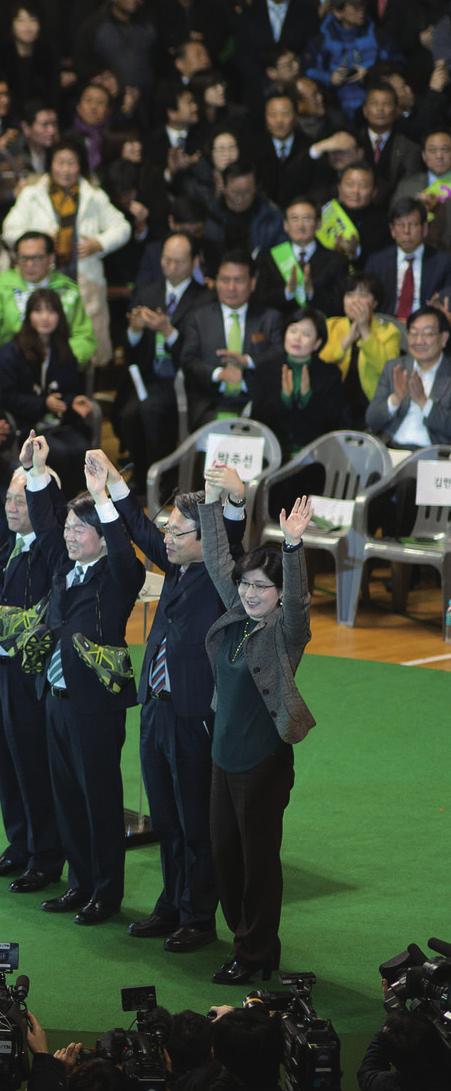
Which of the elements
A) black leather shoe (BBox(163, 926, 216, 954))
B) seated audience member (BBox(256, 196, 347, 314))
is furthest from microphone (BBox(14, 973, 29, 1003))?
seated audience member (BBox(256, 196, 347, 314))

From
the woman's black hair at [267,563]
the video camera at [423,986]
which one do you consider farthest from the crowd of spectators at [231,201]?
the video camera at [423,986]

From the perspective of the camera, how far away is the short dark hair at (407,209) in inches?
474

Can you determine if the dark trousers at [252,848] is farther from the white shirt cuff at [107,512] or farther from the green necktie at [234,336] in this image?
the green necktie at [234,336]

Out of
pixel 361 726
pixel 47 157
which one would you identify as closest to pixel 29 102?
pixel 47 157

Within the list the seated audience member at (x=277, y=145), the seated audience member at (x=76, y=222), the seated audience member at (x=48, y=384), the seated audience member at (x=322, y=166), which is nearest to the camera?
the seated audience member at (x=48, y=384)

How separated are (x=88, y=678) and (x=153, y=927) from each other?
0.89 metres

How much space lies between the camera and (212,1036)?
4.49 m

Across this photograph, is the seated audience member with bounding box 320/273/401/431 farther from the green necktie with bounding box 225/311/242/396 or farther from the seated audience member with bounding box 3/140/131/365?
→ the seated audience member with bounding box 3/140/131/365

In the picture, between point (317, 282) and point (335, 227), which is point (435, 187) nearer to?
point (335, 227)

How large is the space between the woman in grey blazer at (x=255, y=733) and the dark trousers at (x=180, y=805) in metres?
0.27

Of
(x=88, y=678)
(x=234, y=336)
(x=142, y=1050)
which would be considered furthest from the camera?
(x=234, y=336)

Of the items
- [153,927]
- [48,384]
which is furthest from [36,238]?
[153,927]

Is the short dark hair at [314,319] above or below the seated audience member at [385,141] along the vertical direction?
below

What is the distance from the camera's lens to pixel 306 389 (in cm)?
1130
